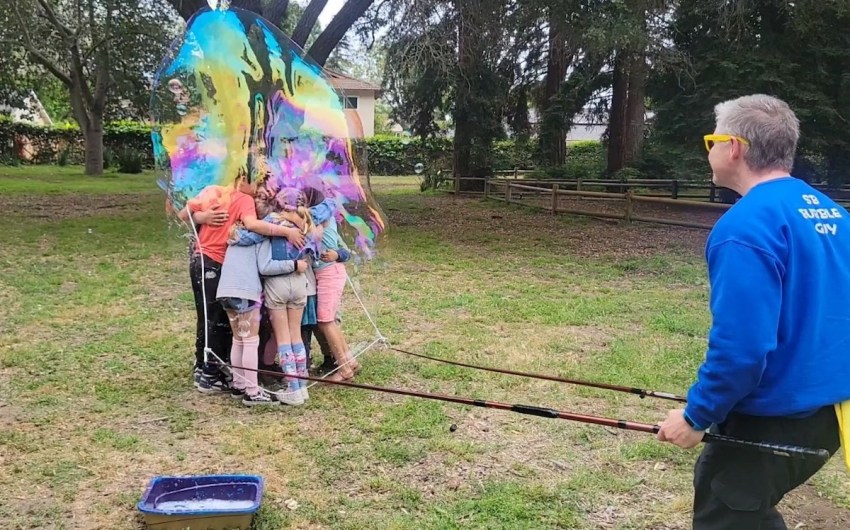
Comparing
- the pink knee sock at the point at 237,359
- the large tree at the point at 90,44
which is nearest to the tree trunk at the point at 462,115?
the large tree at the point at 90,44

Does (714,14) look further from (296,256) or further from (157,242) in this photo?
(296,256)

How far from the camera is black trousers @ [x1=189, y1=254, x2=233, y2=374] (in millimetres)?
4598

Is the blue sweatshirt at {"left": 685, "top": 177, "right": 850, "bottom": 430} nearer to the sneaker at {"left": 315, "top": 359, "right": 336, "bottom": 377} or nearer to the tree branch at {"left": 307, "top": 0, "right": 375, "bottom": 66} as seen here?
the sneaker at {"left": 315, "top": 359, "right": 336, "bottom": 377}

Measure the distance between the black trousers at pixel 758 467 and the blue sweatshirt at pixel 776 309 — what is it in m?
0.06

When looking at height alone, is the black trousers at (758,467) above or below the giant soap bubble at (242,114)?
below

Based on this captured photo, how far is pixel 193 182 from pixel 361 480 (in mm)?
2129

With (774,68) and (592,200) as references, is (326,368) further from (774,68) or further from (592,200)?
(592,200)

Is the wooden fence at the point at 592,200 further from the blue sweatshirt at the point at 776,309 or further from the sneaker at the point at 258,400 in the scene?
the blue sweatshirt at the point at 776,309

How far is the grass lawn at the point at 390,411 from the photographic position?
11.3ft

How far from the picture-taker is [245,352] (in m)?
4.52

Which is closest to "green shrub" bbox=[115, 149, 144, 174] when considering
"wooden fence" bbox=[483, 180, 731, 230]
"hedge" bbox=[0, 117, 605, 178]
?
"hedge" bbox=[0, 117, 605, 178]

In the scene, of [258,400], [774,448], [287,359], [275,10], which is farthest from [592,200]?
[774,448]

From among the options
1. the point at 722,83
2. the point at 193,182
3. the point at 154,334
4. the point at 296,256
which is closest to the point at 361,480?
the point at 296,256

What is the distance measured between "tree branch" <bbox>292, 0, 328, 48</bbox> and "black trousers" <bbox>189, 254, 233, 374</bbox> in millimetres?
9051
